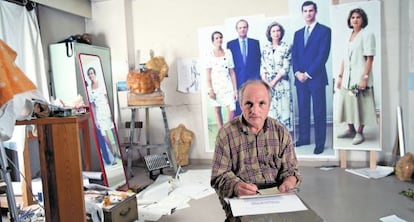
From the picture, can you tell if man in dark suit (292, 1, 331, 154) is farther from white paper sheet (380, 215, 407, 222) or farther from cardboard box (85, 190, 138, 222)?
cardboard box (85, 190, 138, 222)

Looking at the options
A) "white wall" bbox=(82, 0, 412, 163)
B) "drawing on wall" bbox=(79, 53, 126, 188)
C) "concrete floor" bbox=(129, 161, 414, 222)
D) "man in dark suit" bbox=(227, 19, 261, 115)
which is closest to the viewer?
"concrete floor" bbox=(129, 161, 414, 222)

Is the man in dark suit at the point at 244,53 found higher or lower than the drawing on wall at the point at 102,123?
higher

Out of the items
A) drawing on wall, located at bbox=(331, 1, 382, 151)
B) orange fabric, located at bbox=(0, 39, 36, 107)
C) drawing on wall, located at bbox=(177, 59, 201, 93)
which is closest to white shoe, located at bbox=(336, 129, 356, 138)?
drawing on wall, located at bbox=(331, 1, 382, 151)

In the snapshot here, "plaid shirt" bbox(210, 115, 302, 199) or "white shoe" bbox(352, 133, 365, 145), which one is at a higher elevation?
"plaid shirt" bbox(210, 115, 302, 199)

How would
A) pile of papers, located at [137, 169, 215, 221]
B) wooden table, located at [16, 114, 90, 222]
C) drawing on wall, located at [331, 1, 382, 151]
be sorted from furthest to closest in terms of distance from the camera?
drawing on wall, located at [331, 1, 382, 151], pile of papers, located at [137, 169, 215, 221], wooden table, located at [16, 114, 90, 222]

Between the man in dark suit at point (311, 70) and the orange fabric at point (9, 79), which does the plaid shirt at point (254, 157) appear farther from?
the man in dark suit at point (311, 70)

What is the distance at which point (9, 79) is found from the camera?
146 cm

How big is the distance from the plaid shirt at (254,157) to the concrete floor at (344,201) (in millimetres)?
Result: 1243

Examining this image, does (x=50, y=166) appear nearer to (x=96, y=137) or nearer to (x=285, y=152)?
(x=285, y=152)

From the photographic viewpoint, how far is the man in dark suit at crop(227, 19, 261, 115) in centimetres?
386

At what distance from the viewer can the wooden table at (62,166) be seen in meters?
1.64

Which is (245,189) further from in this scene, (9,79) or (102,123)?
(102,123)

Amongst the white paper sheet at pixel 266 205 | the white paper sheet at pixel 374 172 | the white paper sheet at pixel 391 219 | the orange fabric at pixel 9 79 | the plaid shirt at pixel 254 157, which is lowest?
the white paper sheet at pixel 391 219

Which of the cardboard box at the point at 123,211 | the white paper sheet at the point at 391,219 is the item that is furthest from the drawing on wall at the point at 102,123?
the white paper sheet at the point at 391,219
